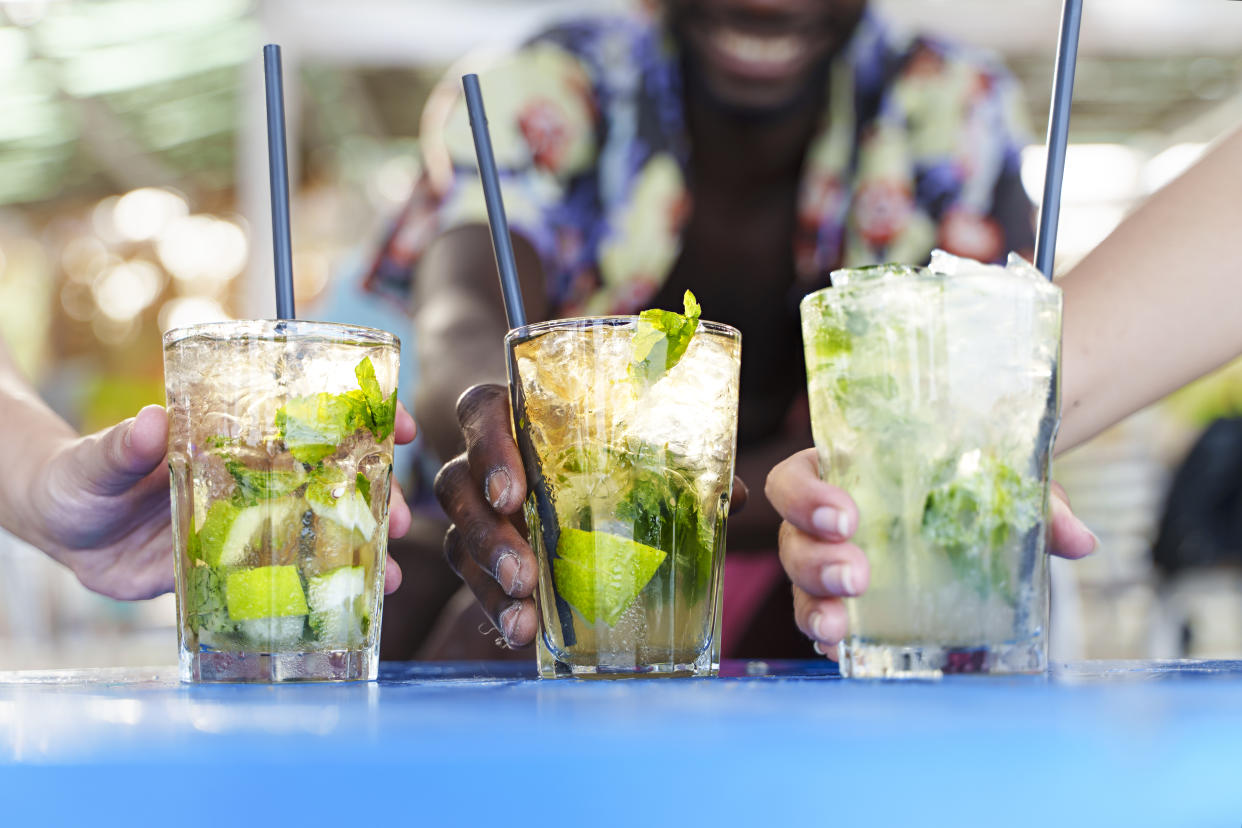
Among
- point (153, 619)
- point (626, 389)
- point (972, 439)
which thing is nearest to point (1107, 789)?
point (972, 439)

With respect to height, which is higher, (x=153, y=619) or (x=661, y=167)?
(x=661, y=167)

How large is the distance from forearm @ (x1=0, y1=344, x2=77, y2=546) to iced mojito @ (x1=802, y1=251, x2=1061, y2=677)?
2.60ft

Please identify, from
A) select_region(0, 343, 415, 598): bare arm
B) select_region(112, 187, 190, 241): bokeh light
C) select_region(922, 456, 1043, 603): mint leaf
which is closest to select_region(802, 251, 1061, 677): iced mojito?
select_region(922, 456, 1043, 603): mint leaf

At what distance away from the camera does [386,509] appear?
2.78 ft

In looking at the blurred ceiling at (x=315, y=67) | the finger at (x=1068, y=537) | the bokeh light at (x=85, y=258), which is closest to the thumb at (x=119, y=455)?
the finger at (x=1068, y=537)

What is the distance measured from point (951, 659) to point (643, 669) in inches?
8.1

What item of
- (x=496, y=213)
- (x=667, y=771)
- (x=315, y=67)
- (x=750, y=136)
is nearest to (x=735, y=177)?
(x=750, y=136)

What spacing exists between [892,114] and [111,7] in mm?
5434

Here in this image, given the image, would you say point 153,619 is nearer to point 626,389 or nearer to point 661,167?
point 661,167

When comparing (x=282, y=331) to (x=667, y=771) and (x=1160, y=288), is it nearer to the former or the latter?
(x=667, y=771)

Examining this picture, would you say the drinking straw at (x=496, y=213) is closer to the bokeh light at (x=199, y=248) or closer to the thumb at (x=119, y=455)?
the thumb at (x=119, y=455)

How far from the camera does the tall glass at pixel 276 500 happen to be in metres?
0.74

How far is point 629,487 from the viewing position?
0.75m

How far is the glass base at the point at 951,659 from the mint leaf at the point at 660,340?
23 cm
